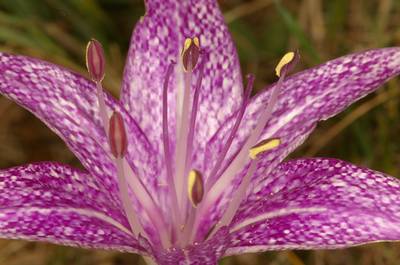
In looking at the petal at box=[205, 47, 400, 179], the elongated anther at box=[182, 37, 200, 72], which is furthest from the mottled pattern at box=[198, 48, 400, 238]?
the elongated anther at box=[182, 37, 200, 72]

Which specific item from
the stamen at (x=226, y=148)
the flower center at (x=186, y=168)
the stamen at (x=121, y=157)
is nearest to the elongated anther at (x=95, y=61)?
the flower center at (x=186, y=168)

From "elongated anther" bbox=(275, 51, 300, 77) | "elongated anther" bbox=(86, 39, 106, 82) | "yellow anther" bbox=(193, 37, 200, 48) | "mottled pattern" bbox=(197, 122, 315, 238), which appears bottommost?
"mottled pattern" bbox=(197, 122, 315, 238)

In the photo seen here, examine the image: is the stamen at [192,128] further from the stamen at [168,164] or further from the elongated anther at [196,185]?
the elongated anther at [196,185]

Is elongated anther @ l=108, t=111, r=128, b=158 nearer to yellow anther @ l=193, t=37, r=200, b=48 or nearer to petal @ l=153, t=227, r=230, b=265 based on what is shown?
petal @ l=153, t=227, r=230, b=265

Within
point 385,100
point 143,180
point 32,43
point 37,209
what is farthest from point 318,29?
point 37,209

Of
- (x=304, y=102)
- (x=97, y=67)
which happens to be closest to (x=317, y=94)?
(x=304, y=102)

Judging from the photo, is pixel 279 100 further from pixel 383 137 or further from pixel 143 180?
pixel 383 137
